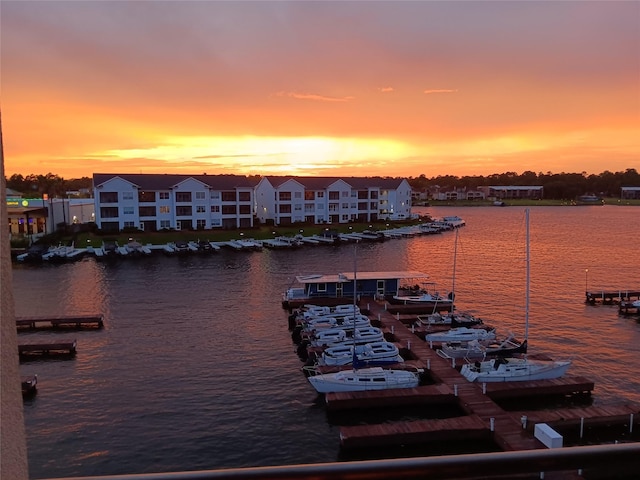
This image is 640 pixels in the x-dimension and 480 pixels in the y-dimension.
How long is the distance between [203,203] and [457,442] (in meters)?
62.5

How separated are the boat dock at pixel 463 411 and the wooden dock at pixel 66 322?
1809cm

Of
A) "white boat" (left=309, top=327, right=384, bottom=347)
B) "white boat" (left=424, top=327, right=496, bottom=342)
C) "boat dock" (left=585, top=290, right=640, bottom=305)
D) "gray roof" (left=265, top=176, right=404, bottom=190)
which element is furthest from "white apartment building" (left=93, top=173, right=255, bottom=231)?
"white boat" (left=424, top=327, right=496, bottom=342)

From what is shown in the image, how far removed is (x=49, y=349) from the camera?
84.9 feet

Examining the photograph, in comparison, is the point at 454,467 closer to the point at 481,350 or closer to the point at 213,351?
the point at 481,350

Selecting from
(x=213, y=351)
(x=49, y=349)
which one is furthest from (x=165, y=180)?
(x=213, y=351)

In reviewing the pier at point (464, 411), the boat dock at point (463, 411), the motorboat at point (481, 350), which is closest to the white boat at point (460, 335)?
the motorboat at point (481, 350)

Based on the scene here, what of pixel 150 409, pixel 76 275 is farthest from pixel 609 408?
pixel 76 275

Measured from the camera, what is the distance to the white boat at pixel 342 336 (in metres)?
26.0

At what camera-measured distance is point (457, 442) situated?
55.3 feet

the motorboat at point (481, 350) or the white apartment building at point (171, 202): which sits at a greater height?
the white apartment building at point (171, 202)

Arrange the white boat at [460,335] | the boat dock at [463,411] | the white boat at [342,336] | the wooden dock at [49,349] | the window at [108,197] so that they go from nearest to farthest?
the boat dock at [463,411]
the wooden dock at [49,349]
the white boat at [342,336]
the white boat at [460,335]
the window at [108,197]

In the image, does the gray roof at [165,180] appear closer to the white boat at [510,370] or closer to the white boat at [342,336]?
the white boat at [342,336]

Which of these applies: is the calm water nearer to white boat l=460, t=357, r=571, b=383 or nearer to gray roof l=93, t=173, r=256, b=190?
white boat l=460, t=357, r=571, b=383

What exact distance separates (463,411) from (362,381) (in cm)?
398
